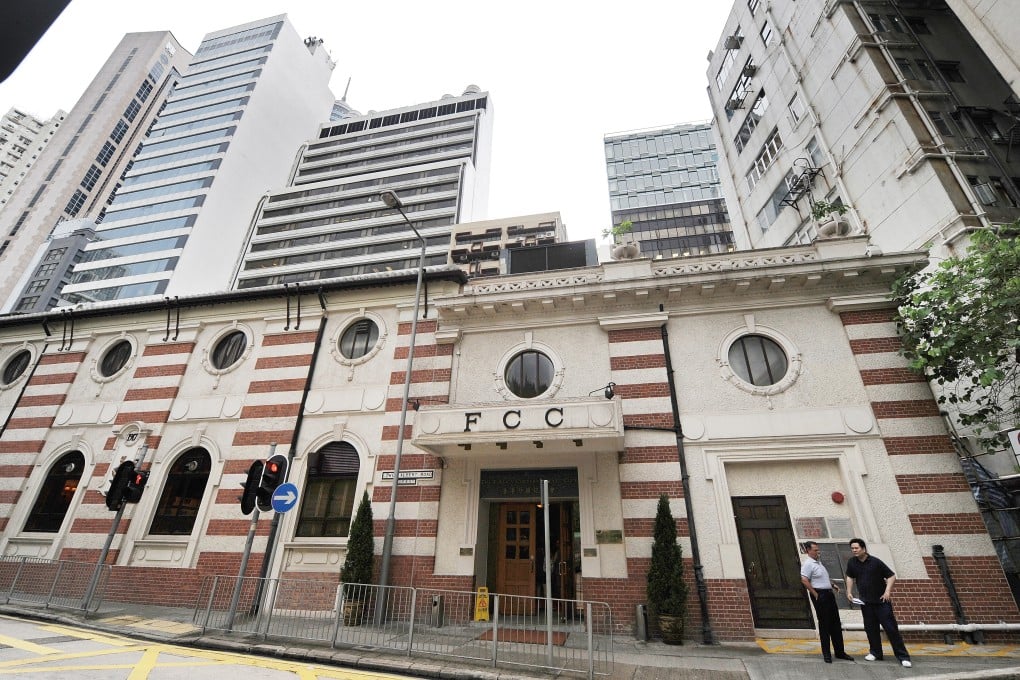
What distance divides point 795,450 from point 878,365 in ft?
9.98

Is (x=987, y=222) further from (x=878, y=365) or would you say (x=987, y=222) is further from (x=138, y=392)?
(x=138, y=392)

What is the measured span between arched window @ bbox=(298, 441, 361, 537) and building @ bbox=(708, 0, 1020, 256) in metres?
15.2

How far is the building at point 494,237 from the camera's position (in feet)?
189

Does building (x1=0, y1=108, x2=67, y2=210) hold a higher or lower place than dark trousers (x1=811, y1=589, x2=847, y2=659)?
higher

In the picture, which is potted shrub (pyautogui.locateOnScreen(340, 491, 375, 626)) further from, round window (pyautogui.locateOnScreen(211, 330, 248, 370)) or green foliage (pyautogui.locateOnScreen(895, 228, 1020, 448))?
green foliage (pyautogui.locateOnScreen(895, 228, 1020, 448))

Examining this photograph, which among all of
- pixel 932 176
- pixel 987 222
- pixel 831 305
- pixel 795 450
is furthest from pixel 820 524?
pixel 932 176

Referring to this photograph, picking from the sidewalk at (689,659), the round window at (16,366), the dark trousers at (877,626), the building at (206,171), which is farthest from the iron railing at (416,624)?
the building at (206,171)

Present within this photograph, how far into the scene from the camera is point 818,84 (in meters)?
22.5

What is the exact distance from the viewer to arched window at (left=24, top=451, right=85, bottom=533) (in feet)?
46.5

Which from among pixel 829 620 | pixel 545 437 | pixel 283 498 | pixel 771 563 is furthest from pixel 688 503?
pixel 283 498

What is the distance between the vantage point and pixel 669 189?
66312mm

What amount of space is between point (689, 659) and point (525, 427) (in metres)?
5.39

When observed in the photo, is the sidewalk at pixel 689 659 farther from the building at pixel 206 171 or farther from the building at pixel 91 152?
the building at pixel 91 152

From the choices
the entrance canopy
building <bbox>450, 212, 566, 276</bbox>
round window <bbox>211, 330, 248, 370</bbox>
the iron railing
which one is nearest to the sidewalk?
the iron railing
